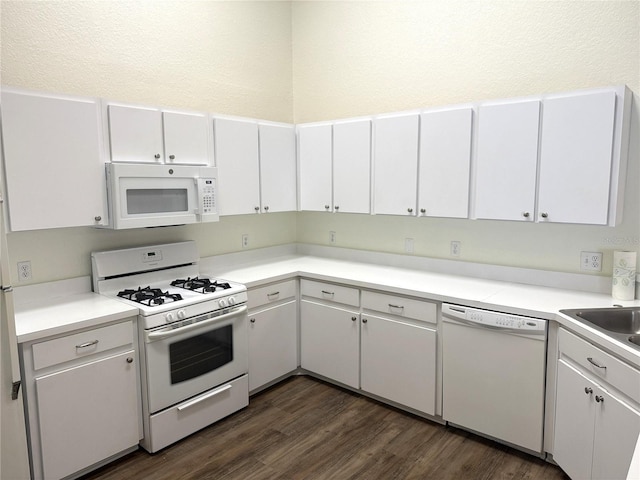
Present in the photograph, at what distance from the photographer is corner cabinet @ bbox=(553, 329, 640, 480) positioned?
1856 mm

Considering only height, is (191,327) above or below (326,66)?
below

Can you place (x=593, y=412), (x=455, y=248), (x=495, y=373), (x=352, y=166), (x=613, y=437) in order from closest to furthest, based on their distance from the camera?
1. (x=613, y=437)
2. (x=593, y=412)
3. (x=495, y=373)
4. (x=455, y=248)
5. (x=352, y=166)

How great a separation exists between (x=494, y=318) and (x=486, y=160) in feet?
3.23

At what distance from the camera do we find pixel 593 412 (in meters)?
2.06

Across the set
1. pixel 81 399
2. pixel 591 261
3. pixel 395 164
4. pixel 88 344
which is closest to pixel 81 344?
pixel 88 344

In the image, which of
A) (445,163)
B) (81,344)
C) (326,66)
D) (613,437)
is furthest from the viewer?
(326,66)

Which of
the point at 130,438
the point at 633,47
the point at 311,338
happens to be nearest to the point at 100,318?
the point at 130,438

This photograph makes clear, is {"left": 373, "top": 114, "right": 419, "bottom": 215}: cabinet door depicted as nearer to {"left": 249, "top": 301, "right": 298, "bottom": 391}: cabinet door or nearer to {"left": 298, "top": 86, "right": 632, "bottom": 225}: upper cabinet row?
{"left": 298, "top": 86, "right": 632, "bottom": 225}: upper cabinet row

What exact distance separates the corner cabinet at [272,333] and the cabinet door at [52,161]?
1.23m

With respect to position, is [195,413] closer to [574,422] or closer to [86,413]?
[86,413]

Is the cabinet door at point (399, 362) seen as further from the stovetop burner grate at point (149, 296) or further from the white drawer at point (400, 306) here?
the stovetop burner grate at point (149, 296)

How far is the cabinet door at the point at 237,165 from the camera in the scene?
3.23 metres

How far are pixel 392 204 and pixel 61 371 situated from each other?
2307mm

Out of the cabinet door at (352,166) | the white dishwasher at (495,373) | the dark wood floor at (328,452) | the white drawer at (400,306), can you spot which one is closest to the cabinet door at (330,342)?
the white drawer at (400,306)
